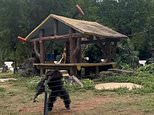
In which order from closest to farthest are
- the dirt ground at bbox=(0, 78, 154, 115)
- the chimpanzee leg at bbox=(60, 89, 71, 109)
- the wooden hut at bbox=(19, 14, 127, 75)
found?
the dirt ground at bbox=(0, 78, 154, 115) < the chimpanzee leg at bbox=(60, 89, 71, 109) < the wooden hut at bbox=(19, 14, 127, 75)

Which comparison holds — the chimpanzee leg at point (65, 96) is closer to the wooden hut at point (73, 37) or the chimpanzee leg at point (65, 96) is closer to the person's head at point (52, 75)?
the person's head at point (52, 75)

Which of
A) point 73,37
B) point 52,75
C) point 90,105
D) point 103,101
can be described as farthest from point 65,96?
point 73,37

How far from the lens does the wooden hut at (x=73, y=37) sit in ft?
63.1

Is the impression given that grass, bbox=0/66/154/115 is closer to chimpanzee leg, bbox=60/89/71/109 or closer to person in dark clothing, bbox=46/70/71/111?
chimpanzee leg, bbox=60/89/71/109

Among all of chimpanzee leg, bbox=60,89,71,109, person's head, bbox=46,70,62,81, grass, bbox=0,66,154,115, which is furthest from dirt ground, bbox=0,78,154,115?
person's head, bbox=46,70,62,81

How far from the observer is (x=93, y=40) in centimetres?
2220

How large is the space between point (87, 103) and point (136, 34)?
93.1ft

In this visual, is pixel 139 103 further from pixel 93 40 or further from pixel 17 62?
pixel 17 62

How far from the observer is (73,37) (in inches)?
763

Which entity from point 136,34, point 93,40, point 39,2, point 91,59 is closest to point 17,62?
point 39,2

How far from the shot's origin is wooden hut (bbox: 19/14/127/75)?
19.2 meters

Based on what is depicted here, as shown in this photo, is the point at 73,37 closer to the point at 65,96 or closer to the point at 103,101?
the point at 103,101

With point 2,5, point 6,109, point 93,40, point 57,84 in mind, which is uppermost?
point 2,5

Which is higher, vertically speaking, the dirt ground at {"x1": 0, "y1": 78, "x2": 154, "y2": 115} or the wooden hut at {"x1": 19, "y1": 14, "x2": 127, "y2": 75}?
the wooden hut at {"x1": 19, "y1": 14, "x2": 127, "y2": 75}
